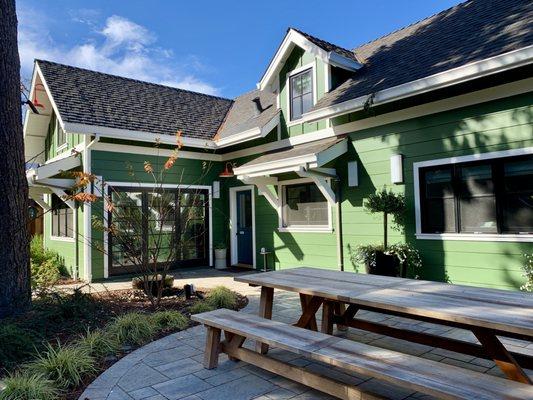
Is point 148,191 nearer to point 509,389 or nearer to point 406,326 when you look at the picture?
point 406,326

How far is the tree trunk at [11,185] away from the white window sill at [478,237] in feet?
19.0

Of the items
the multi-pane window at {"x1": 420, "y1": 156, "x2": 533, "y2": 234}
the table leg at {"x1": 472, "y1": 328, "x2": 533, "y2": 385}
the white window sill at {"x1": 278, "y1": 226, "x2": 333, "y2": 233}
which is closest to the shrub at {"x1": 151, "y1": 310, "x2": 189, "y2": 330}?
the table leg at {"x1": 472, "y1": 328, "x2": 533, "y2": 385}

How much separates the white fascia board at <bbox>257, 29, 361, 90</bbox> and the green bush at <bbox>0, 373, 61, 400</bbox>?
6.77m

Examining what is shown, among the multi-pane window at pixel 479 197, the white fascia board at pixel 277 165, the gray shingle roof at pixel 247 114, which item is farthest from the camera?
the gray shingle roof at pixel 247 114

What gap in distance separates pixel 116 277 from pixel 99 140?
10.1 feet

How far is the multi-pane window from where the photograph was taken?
5.18 m

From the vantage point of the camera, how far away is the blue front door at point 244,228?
967 centimetres

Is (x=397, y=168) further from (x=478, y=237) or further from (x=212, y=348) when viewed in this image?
(x=212, y=348)

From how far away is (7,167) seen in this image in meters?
4.91

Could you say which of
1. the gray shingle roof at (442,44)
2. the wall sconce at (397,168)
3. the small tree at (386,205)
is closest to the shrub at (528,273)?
the small tree at (386,205)

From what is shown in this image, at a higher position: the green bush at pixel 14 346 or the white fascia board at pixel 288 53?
the white fascia board at pixel 288 53

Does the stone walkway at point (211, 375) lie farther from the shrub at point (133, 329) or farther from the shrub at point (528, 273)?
the shrub at point (528, 273)

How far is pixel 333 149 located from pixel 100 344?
490 centimetres

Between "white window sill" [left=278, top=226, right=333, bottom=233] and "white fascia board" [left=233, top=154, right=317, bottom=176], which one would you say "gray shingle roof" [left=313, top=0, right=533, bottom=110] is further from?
"white window sill" [left=278, top=226, right=333, bottom=233]
